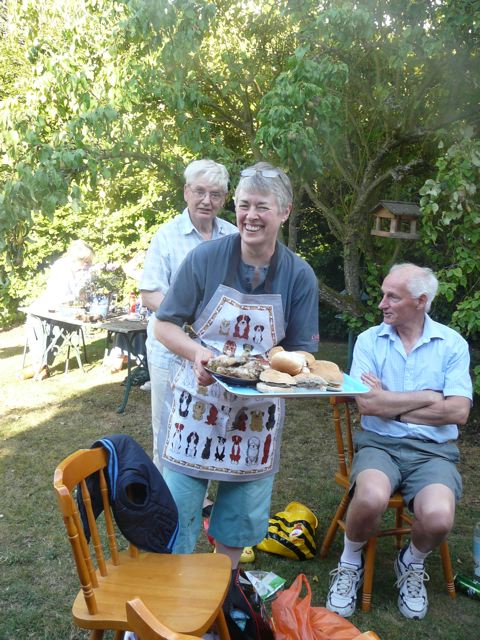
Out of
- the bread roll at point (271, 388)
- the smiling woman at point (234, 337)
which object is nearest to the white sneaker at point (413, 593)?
the smiling woman at point (234, 337)

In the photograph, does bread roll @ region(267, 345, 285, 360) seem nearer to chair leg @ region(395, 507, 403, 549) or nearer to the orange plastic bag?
the orange plastic bag

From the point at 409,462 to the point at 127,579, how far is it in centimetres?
144

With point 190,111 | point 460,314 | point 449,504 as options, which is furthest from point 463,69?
point 449,504

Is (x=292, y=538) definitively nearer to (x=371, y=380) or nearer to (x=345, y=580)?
(x=345, y=580)

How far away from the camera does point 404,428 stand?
10.1 feet

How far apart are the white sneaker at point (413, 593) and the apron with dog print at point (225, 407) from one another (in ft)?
3.47

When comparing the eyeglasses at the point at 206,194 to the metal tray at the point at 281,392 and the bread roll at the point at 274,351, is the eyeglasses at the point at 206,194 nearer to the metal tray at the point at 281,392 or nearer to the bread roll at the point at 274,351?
the bread roll at the point at 274,351

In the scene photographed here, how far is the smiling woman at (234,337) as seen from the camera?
224 centimetres

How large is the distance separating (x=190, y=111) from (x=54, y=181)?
1.62m

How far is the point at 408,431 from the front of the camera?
3064 millimetres

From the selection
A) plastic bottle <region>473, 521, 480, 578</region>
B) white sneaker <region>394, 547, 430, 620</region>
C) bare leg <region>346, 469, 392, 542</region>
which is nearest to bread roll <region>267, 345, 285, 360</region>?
bare leg <region>346, 469, 392, 542</region>

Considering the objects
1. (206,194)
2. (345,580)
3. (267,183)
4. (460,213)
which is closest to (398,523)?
(345,580)

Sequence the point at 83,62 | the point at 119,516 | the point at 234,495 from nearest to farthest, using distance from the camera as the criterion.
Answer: the point at 119,516
the point at 234,495
the point at 83,62

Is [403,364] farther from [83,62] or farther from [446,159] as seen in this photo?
[83,62]
